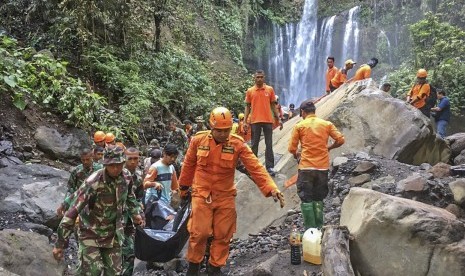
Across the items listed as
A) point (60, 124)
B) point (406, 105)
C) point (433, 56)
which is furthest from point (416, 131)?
point (433, 56)

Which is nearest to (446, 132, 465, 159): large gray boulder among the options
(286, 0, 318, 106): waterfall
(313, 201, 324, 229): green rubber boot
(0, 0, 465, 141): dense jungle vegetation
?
(313, 201, 324, 229): green rubber boot

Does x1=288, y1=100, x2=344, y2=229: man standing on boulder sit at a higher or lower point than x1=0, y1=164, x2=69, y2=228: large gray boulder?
higher

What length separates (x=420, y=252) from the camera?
4195 millimetres

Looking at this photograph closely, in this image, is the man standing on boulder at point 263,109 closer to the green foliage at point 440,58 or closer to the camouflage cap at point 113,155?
the camouflage cap at point 113,155

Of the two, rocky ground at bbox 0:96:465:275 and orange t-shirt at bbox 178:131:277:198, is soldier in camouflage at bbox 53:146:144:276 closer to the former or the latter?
orange t-shirt at bbox 178:131:277:198

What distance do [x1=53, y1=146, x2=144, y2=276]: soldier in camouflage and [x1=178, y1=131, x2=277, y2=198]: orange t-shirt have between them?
2.65 feet

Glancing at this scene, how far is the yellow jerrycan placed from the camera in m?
4.77

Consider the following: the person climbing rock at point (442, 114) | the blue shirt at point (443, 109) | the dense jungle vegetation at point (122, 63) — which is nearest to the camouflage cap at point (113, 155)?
the dense jungle vegetation at point (122, 63)

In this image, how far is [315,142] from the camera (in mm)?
5445

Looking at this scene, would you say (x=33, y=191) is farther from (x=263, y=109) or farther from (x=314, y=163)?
(x=314, y=163)

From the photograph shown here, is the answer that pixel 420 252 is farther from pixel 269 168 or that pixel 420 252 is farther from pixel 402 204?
pixel 269 168

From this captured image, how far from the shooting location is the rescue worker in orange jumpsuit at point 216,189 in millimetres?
4625

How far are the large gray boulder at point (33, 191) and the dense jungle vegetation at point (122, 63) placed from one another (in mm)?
1375

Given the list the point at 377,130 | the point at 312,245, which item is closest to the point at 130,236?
the point at 312,245
